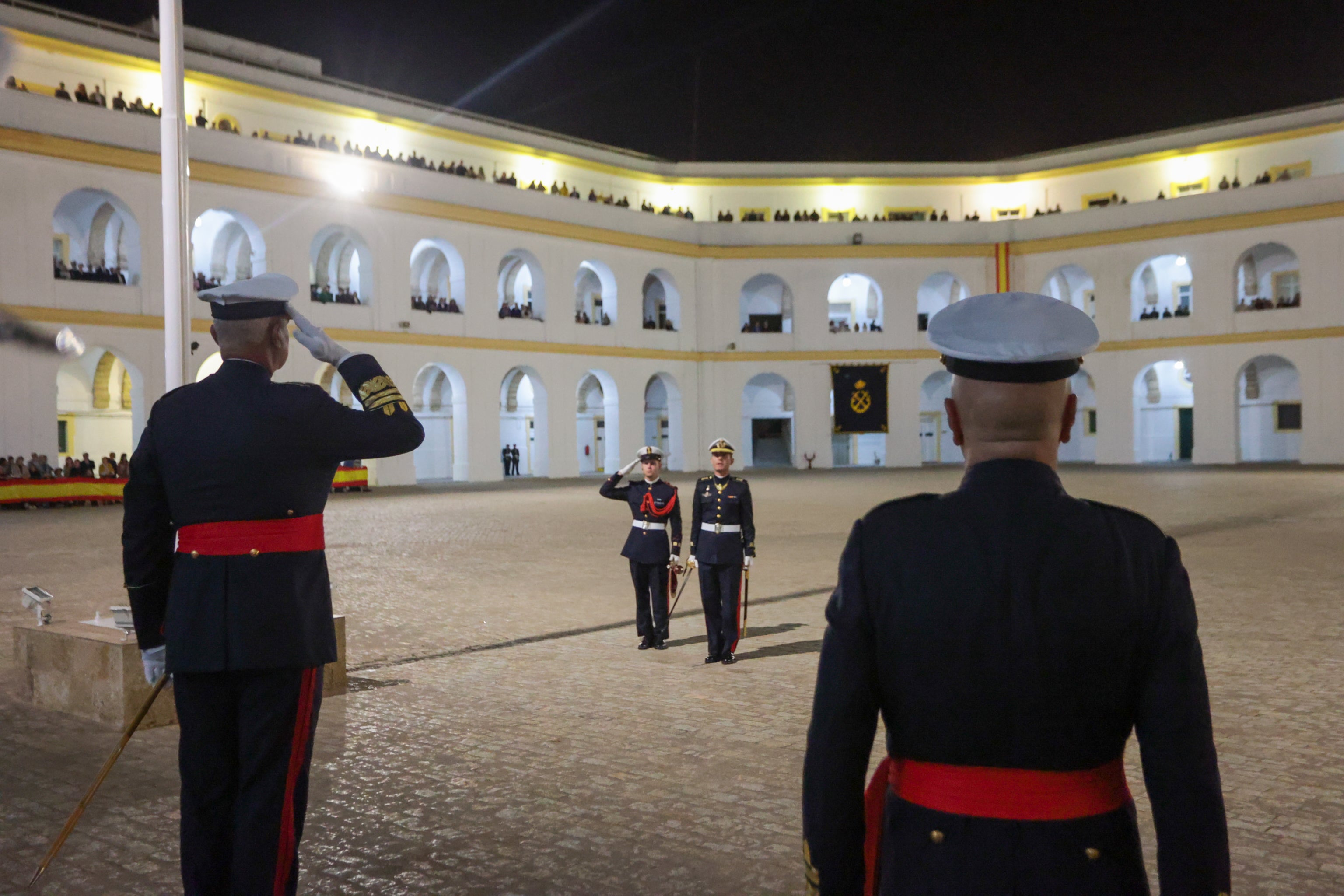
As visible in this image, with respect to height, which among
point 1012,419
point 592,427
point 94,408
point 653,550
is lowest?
point 653,550

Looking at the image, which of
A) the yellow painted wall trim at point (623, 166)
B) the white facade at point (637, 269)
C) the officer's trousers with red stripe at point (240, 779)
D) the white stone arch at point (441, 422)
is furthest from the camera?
the white stone arch at point (441, 422)

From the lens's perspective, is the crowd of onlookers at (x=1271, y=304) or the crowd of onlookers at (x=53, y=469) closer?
the crowd of onlookers at (x=53, y=469)

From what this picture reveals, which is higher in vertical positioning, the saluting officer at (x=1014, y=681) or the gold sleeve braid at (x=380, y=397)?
the gold sleeve braid at (x=380, y=397)

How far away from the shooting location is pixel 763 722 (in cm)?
638

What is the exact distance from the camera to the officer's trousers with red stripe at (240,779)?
122 inches

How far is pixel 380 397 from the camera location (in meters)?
3.39

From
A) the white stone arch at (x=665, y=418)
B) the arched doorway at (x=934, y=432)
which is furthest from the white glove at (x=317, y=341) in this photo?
the arched doorway at (x=934, y=432)

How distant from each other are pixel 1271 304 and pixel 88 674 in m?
40.9

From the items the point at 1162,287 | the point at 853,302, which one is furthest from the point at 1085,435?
the point at 853,302

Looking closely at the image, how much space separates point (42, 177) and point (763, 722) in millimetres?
27095

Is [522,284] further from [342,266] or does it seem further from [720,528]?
[720,528]

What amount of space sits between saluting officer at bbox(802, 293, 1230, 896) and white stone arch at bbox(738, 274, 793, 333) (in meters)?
42.8

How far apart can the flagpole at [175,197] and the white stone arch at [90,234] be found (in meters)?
28.1

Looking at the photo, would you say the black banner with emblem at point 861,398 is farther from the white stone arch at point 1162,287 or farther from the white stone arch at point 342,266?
the white stone arch at point 342,266
